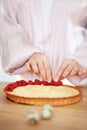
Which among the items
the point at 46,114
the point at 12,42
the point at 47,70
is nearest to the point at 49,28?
the point at 12,42

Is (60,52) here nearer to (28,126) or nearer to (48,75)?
(48,75)

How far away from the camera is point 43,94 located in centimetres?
72

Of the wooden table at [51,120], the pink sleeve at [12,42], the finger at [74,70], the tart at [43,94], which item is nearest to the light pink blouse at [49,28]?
the pink sleeve at [12,42]

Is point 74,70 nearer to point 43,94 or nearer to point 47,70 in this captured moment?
point 47,70

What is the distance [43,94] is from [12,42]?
1.23ft

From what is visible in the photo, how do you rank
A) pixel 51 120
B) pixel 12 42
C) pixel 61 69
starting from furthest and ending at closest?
pixel 12 42, pixel 61 69, pixel 51 120

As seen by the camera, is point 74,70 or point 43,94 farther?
point 74,70

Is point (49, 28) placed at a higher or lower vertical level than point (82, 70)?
higher

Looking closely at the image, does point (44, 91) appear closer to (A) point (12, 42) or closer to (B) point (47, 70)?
(B) point (47, 70)

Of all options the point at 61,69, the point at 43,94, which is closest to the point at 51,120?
the point at 43,94

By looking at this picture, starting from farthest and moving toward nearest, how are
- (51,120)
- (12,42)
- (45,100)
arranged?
(12,42), (45,100), (51,120)

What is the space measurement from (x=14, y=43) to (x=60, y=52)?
0.18m

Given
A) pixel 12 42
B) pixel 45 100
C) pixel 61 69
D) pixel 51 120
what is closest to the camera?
pixel 51 120

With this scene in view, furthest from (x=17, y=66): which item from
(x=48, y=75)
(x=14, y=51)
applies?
(x=48, y=75)
